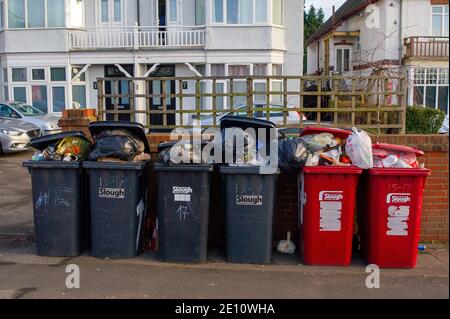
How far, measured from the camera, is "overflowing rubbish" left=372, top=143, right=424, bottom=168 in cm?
569

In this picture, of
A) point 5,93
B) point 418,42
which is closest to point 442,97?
point 418,42

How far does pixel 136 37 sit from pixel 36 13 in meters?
4.44

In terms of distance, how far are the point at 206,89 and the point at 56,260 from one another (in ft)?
48.4

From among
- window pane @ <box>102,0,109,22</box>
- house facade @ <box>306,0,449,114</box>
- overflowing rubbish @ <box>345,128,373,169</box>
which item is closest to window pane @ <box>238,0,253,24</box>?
window pane @ <box>102,0,109,22</box>

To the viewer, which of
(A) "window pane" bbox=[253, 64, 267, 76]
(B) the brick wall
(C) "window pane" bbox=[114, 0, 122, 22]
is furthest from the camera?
(C) "window pane" bbox=[114, 0, 122, 22]

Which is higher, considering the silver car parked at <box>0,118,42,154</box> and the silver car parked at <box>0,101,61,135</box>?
the silver car parked at <box>0,101,61,135</box>

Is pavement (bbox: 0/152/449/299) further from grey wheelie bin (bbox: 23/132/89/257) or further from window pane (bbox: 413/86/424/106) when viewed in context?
window pane (bbox: 413/86/424/106)

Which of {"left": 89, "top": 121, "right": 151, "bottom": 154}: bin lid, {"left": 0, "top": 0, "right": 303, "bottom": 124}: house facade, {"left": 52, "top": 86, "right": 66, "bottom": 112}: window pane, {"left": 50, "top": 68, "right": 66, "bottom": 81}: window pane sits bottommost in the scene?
{"left": 89, "top": 121, "right": 151, "bottom": 154}: bin lid

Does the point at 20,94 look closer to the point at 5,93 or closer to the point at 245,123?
the point at 5,93

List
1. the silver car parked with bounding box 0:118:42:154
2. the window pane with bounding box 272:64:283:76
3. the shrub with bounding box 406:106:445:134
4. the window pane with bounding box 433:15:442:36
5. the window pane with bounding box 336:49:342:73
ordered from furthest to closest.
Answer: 1. the window pane with bounding box 336:49:342:73
2. the window pane with bounding box 433:15:442:36
3. the window pane with bounding box 272:64:283:76
4. the silver car parked with bounding box 0:118:42:154
5. the shrub with bounding box 406:106:445:134

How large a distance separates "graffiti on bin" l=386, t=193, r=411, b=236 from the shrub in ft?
7.93

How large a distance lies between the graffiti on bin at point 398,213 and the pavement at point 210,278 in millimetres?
432

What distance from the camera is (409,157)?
5.76 meters

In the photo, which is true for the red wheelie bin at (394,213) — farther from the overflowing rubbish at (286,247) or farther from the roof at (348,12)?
the roof at (348,12)
